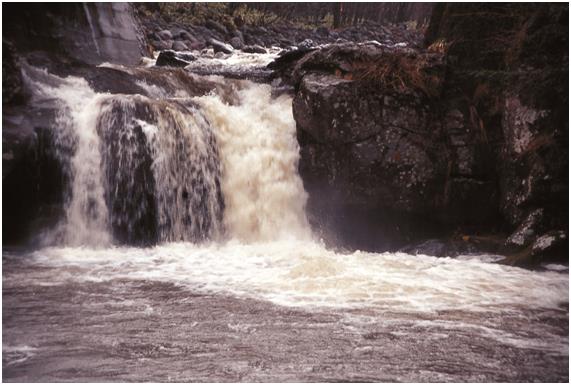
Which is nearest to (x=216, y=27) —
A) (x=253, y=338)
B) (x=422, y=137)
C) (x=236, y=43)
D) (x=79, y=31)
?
(x=236, y=43)

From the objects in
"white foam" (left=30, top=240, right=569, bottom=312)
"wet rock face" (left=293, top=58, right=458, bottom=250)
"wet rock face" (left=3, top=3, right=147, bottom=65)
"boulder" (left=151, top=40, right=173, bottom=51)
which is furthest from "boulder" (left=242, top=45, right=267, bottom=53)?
"white foam" (left=30, top=240, right=569, bottom=312)

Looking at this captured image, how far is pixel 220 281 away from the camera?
5371 mm

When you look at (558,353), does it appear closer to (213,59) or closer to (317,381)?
(317,381)

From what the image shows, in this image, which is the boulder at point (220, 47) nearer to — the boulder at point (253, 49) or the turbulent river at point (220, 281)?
the boulder at point (253, 49)

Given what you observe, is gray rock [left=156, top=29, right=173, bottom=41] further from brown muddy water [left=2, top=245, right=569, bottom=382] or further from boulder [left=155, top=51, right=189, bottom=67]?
brown muddy water [left=2, top=245, right=569, bottom=382]

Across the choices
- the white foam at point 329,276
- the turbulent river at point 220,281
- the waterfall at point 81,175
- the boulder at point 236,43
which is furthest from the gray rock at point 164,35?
the white foam at point 329,276

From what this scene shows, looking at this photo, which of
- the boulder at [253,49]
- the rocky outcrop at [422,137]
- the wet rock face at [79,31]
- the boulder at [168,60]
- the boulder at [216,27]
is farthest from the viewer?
the boulder at [216,27]

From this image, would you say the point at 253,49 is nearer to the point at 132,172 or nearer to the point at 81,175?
the point at 132,172

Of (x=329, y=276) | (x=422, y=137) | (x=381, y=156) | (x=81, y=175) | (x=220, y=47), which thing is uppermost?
(x=220, y=47)

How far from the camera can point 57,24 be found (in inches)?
429

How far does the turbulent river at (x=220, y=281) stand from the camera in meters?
3.32

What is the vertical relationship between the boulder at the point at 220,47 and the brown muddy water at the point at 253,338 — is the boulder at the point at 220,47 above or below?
above

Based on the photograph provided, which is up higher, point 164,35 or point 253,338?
point 164,35

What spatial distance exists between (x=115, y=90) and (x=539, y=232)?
24.5 feet
